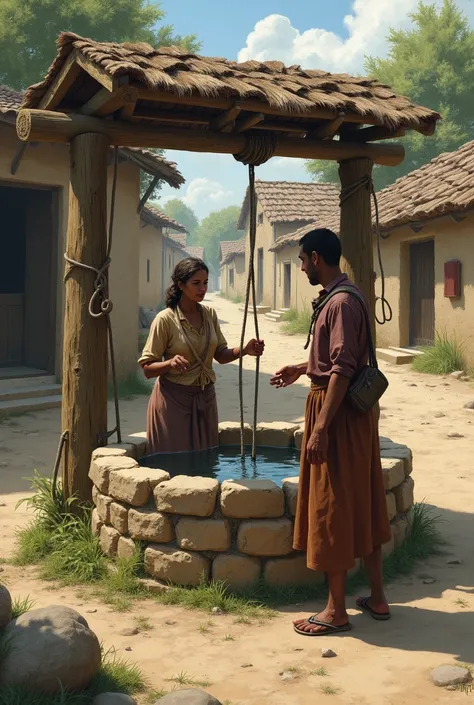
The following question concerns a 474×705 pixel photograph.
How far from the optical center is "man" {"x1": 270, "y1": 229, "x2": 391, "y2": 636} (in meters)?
3.81

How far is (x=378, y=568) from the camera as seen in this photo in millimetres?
4047

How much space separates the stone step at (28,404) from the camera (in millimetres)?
9622

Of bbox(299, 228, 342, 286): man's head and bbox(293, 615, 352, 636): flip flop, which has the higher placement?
bbox(299, 228, 342, 286): man's head

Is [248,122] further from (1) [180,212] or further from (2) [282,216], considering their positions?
(1) [180,212]

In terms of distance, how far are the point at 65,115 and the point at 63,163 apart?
6274mm

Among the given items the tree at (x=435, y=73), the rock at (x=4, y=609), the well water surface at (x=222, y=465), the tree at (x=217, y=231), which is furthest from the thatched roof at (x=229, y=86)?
the tree at (x=217, y=231)

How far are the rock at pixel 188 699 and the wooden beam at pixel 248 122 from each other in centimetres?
334

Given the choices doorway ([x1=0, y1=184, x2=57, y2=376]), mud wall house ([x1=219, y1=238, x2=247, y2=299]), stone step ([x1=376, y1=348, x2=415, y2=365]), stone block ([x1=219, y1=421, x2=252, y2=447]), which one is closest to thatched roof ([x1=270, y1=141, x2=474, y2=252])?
stone step ([x1=376, y1=348, x2=415, y2=365])

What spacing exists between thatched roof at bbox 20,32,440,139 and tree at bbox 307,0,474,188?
26080 mm

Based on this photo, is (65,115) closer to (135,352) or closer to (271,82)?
(271,82)

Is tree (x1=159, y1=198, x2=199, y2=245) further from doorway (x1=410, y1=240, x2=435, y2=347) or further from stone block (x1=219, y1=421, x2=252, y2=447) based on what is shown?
stone block (x1=219, y1=421, x2=252, y2=447)

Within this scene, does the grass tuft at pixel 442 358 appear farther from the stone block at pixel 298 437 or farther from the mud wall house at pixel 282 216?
the mud wall house at pixel 282 216

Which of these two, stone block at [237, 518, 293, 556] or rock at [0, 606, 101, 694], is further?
stone block at [237, 518, 293, 556]

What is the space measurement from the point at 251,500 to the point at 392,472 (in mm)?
1017
